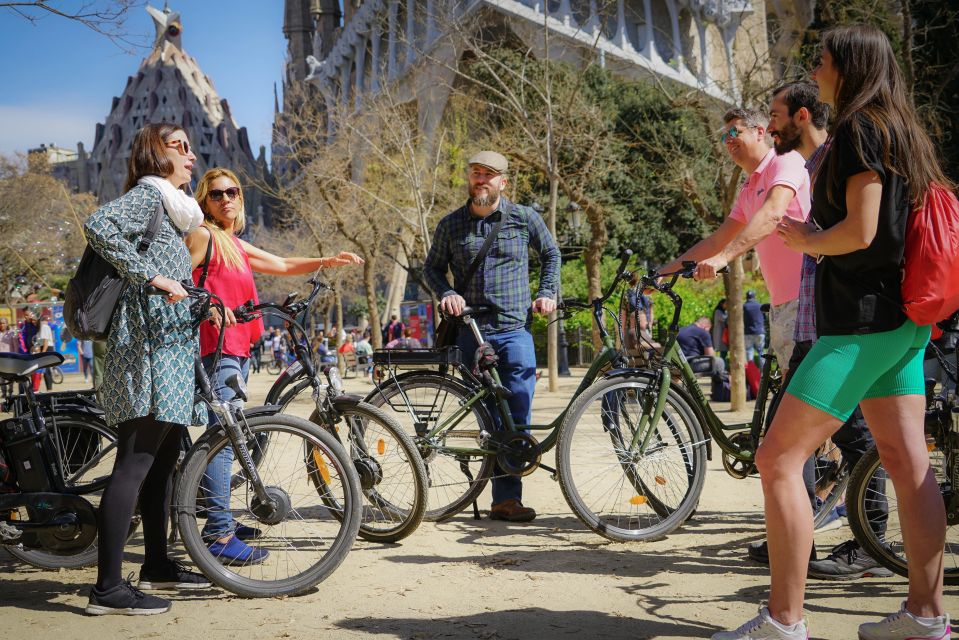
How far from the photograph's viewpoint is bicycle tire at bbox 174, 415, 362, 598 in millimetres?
3969

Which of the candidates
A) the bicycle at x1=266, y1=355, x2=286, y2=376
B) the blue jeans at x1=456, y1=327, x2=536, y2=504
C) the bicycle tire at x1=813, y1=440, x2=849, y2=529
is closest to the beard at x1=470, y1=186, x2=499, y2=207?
the blue jeans at x1=456, y1=327, x2=536, y2=504

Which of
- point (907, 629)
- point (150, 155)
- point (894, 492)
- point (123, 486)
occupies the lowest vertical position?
point (907, 629)

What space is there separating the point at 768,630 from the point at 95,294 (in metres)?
2.90

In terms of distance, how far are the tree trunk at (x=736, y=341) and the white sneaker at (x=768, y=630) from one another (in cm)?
889

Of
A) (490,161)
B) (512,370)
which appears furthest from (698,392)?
(490,161)

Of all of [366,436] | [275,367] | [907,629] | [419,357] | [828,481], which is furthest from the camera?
[275,367]

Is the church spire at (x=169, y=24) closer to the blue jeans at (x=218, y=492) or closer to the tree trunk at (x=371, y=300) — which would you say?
the tree trunk at (x=371, y=300)

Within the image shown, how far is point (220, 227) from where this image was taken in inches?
204

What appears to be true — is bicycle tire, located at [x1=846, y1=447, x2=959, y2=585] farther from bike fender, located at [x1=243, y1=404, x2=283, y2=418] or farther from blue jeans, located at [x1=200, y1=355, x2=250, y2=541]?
blue jeans, located at [x1=200, y1=355, x2=250, y2=541]

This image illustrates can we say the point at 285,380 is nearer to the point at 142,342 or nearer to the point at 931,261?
the point at 142,342

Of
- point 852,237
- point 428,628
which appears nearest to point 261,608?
point 428,628

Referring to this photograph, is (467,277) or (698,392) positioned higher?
(467,277)

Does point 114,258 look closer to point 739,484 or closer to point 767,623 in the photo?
point 767,623

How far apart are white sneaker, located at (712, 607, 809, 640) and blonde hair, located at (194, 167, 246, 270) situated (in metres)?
3.27
